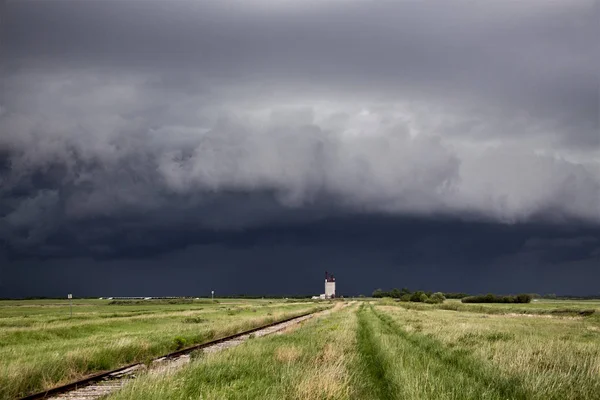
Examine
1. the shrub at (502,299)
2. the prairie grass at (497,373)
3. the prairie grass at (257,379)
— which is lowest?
the shrub at (502,299)

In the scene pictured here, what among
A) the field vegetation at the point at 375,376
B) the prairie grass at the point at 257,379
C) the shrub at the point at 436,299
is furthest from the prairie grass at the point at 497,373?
the shrub at the point at 436,299

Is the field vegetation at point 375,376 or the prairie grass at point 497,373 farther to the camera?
the prairie grass at point 497,373

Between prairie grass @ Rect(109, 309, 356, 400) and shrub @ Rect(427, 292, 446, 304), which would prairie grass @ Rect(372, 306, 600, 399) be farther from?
shrub @ Rect(427, 292, 446, 304)

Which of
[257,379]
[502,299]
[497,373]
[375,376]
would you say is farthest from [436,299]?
[257,379]

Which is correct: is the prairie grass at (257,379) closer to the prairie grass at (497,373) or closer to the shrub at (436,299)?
the prairie grass at (497,373)

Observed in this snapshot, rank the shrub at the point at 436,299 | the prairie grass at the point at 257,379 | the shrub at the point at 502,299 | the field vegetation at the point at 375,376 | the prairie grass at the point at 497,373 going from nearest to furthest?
1. the prairie grass at the point at 257,379
2. the field vegetation at the point at 375,376
3. the prairie grass at the point at 497,373
4. the shrub at the point at 436,299
5. the shrub at the point at 502,299

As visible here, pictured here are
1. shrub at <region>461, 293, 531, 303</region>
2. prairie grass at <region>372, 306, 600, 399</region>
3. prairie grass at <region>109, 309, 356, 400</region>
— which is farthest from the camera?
shrub at <region>461, 293, 531, 303</region>

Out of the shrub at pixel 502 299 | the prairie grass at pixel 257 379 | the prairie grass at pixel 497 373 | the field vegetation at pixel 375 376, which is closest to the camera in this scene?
the prairie grass at pixel 257 379

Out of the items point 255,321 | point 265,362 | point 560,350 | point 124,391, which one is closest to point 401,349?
point 560,350

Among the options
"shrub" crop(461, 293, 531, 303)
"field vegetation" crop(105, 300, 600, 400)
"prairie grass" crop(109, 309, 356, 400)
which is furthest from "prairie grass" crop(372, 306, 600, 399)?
"shrub" crop(461, 293, 531, 303)

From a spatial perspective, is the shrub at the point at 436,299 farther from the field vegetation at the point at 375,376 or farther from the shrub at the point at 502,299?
the field vegetation at the point at 375,376

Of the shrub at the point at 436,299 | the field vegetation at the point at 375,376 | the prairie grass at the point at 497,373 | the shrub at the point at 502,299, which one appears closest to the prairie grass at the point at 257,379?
the field vegetation at the point at 375,376

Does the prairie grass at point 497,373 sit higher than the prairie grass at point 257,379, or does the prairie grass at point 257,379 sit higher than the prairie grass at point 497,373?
the prairie grass at point 257,379

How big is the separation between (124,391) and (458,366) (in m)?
11.0
